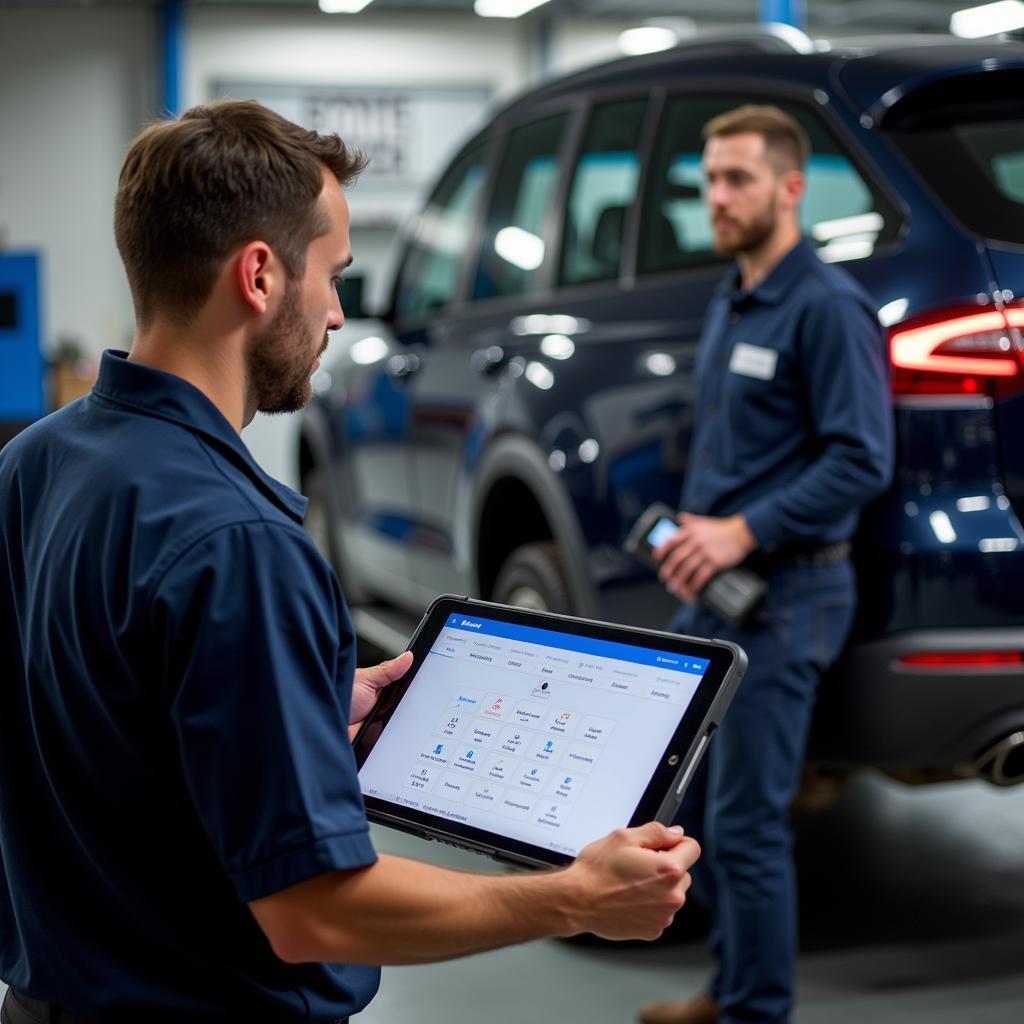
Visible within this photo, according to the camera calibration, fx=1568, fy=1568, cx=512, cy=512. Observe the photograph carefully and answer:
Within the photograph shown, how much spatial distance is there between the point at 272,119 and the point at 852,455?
1501mm

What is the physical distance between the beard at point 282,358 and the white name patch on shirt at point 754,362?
1.49 m

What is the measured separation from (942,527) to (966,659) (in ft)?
0.75

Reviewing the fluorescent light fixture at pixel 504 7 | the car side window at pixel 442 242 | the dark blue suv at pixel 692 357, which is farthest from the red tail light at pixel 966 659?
the fluorescent light fixture at pixel 504 7

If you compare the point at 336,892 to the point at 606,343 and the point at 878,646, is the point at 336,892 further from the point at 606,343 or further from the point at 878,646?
the point at 606,343

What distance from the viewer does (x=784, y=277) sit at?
2.81 m

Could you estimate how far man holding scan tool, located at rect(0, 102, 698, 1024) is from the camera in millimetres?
1163

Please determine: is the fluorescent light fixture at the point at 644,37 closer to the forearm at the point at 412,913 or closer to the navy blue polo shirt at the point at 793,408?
the navy blue polo shirt at the point at 793,408

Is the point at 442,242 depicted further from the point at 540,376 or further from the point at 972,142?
the point at 972,142

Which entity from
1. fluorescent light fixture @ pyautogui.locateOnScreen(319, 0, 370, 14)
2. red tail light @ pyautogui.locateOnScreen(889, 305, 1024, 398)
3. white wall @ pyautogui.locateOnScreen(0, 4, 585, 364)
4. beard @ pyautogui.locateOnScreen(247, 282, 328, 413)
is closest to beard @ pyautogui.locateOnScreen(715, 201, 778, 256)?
red tail light @ pyautogui.locateOnScreen(889, 305, 1024, 398)

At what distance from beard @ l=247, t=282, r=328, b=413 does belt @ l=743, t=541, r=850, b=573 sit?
1509mm

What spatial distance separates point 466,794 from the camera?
1476 millimetres

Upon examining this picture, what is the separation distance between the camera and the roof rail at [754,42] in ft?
10.6

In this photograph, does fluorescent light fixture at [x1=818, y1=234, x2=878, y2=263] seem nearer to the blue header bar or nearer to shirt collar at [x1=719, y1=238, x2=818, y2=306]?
shirt collar at [x1=719, y1=238, x2=818, y2=306]

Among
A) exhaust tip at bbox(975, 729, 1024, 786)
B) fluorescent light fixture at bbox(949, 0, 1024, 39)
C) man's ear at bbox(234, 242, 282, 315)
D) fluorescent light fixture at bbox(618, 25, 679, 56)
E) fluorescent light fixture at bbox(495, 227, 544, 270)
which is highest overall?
fluorescent light fixture at bbox(949, 0, 1024, 39)
